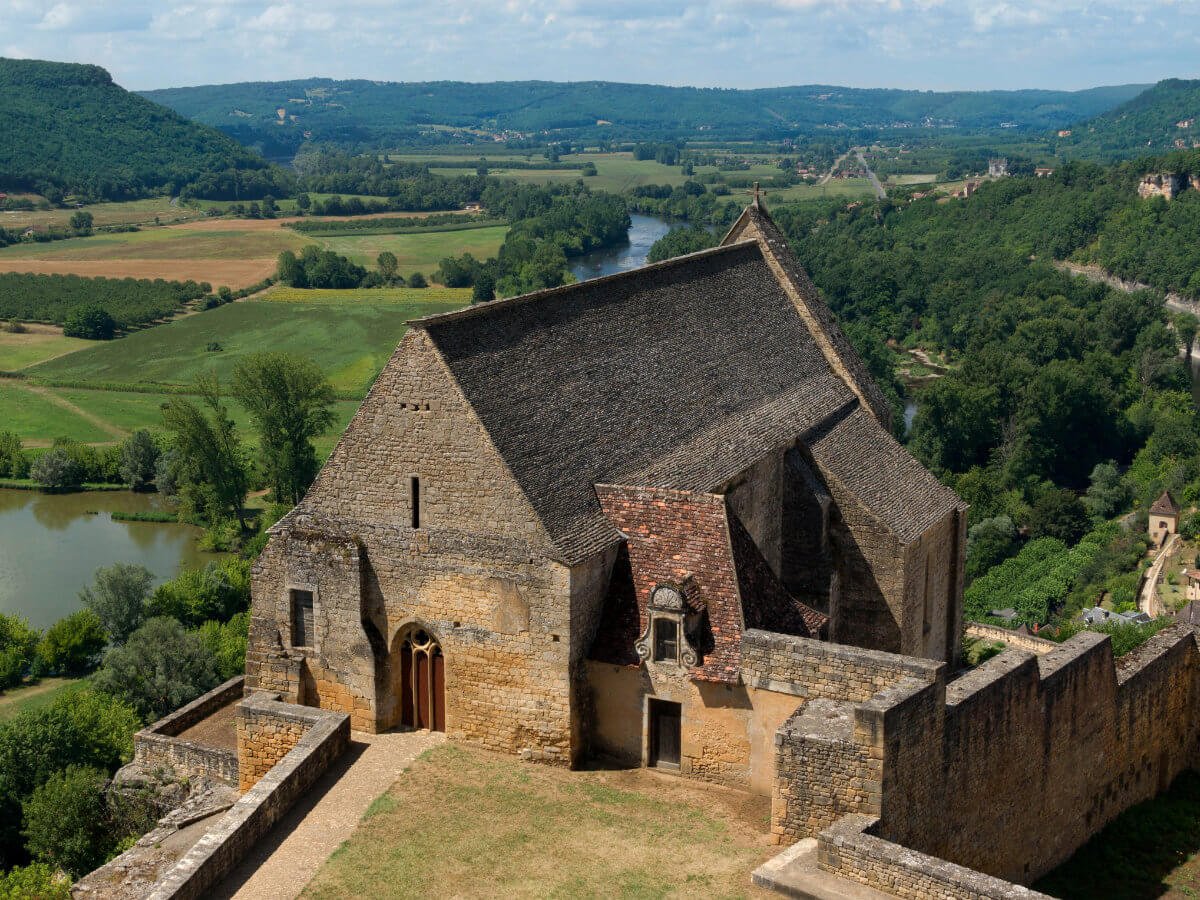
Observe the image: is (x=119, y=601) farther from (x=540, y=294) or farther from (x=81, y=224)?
(x=81, y=224)

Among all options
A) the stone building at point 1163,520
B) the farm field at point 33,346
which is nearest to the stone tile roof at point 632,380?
the stone building at point 1163,520

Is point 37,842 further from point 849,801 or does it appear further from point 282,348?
point 282,348

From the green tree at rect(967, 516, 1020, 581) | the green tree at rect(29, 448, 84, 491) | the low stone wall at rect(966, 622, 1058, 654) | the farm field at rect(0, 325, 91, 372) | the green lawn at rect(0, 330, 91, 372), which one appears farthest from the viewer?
the farm field at rect(0, 325, 91, 372)

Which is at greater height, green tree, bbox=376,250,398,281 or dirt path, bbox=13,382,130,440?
green tree, bbox=376,250,398,281

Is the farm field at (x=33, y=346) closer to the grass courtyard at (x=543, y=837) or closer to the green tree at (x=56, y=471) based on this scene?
the green tree at (x=56, y=471)

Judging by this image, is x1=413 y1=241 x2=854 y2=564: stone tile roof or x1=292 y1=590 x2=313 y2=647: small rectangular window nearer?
x1=413 y1=241 x2=854 y2=564: stone tile roof

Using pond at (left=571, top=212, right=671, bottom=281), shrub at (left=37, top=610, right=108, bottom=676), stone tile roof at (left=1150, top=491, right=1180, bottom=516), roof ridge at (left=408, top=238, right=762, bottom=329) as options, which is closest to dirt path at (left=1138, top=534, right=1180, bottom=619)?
stone tile roof at (left=1150, top=491, right=1180, bottom=516)

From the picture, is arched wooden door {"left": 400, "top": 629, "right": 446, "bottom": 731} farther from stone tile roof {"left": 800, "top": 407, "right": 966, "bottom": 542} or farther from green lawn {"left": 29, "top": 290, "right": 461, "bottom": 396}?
green lawn {"left": 29, "top": 290, "right": 461, "bottom": 396}
